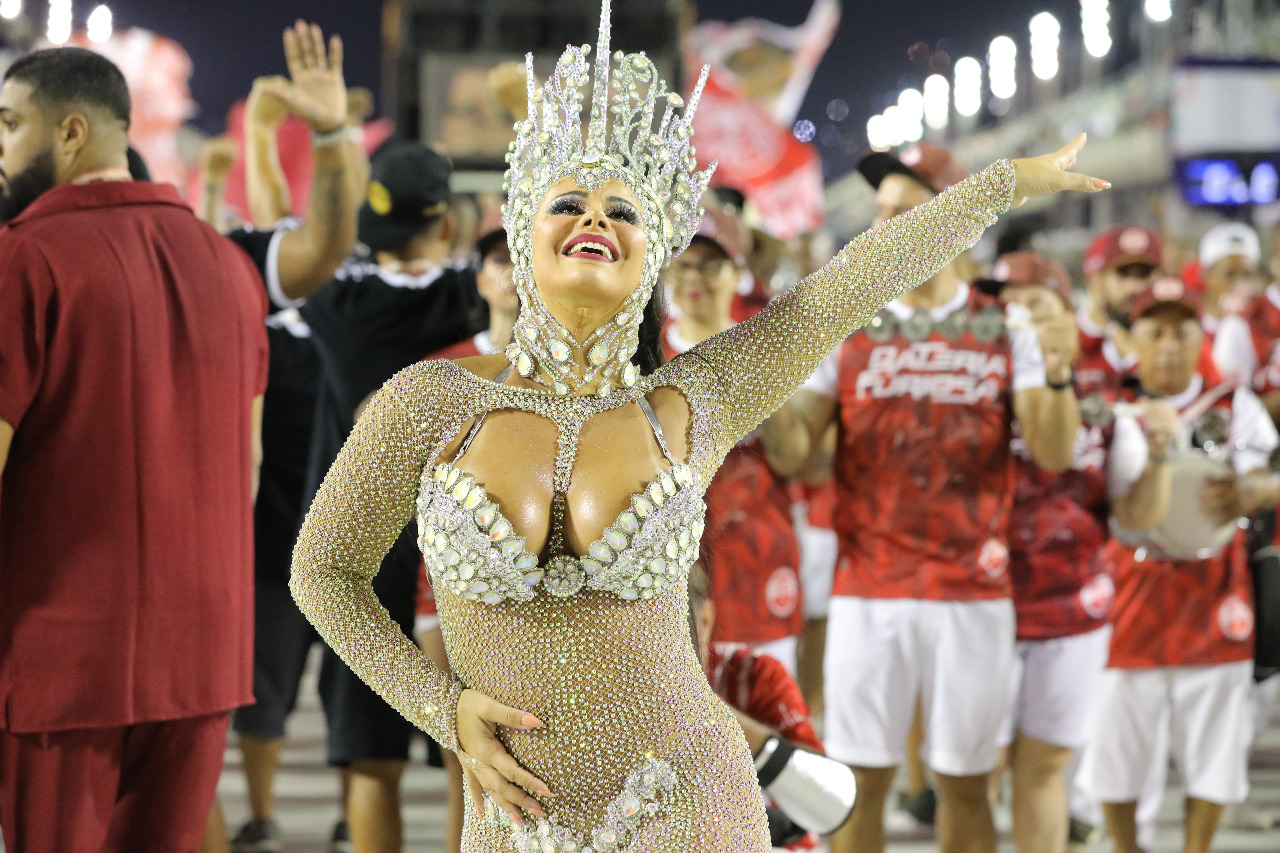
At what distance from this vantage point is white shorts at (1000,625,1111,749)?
4.58 metres

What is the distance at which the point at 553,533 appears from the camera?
85.6 inches

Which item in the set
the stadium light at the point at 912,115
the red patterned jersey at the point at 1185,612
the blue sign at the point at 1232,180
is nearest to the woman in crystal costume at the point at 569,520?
the red patterned jersey at the point at 1185,612

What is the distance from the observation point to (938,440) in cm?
418

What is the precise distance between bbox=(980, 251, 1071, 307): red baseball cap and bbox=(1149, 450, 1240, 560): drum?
0.66 metres

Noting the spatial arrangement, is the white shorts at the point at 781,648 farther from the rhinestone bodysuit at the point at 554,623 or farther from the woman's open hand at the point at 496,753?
the woman's open hand at the point at 496,753

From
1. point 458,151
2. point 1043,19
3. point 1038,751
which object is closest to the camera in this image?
point 1038,751

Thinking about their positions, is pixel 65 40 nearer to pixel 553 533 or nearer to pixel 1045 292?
pixel 1045 292

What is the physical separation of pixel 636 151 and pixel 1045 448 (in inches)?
90.5

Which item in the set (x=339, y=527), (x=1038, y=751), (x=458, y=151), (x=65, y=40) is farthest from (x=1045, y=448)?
(x=458, y=151)

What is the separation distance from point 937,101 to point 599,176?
7478cm

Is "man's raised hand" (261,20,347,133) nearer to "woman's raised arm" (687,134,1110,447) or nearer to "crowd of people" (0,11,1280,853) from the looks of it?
"crowd of people" (0,11,1280,853)

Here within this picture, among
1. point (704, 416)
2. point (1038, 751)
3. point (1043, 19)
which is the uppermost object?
point (1043, 19)

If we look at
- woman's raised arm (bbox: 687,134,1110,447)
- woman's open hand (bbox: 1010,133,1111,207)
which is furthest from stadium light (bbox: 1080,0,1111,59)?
woman's raised arm (bbox: 687,134,1110,447)

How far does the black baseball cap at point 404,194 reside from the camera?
4.46 meters
